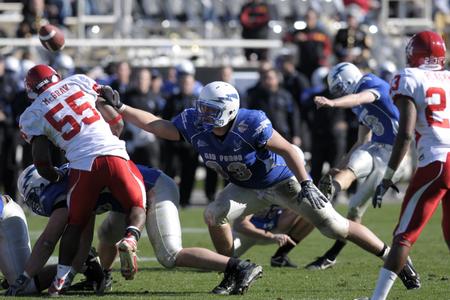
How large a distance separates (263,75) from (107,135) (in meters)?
7.23

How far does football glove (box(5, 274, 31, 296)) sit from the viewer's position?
286 inches

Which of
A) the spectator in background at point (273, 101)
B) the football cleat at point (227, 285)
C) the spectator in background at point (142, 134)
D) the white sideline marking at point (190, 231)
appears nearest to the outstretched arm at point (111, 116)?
the football cleat at point (227, 285)

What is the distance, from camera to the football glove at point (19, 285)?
286 inches

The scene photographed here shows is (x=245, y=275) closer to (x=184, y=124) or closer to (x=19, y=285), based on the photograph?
(x=184, y=124)

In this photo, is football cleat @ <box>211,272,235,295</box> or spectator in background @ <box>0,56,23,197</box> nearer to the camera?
football cleat @ <box>211,272,235,295</box>

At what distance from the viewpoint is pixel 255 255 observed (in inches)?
401

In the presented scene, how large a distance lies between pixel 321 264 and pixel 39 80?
2882 mm

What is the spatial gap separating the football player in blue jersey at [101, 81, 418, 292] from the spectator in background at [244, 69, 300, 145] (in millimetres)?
6391

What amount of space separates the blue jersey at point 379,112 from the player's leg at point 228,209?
1.62 meters

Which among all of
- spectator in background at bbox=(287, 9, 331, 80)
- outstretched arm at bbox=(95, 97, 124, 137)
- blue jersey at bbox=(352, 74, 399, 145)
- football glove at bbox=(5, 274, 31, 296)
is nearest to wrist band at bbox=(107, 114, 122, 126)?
outstretched arm at bbox=(95, 97, 124, 137)

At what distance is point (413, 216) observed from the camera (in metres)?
6.44

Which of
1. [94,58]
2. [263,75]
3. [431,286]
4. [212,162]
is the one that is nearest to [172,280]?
[212,162]

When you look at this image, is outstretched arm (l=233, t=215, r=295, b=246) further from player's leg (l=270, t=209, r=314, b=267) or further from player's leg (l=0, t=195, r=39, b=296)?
player's leg (l=0, t=195, r=39, b=296)

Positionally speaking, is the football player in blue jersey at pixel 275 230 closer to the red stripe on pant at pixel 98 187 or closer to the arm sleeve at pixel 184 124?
the arm sleeve at pixel 184 124
